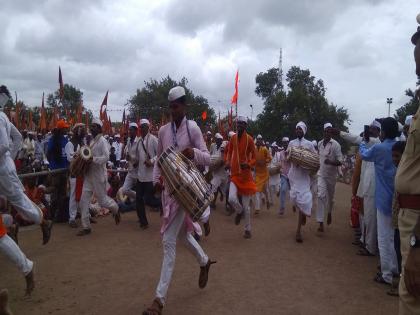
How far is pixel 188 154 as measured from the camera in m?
4.62

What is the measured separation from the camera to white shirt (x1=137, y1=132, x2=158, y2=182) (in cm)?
887

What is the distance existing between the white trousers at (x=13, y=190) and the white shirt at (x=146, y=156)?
353cm

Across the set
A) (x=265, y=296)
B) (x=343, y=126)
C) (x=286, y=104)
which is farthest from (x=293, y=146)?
(x=343, y=126)

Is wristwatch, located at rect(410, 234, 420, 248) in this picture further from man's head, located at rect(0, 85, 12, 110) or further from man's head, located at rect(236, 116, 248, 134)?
man's head, located at rect(236, 116, 248, 134)

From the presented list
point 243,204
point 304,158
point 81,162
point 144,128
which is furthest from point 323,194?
point 81,162

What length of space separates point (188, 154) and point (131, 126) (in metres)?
5.21

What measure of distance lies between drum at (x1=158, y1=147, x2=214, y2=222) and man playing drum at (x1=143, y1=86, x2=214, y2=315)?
18 cm

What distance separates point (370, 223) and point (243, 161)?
106 inches

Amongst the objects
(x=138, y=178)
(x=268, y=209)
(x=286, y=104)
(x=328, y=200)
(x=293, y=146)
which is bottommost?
(x=268, y=209)

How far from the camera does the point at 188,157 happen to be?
15.2ft

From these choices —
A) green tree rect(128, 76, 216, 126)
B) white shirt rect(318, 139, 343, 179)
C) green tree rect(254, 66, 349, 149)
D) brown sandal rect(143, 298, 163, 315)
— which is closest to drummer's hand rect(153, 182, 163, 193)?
brown sandal rect(143, 298, 163, 315)

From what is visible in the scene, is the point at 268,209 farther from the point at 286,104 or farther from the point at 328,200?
the point at 286,104

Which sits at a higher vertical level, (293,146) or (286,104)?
(286,104)

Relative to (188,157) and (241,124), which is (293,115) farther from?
(188,157)
